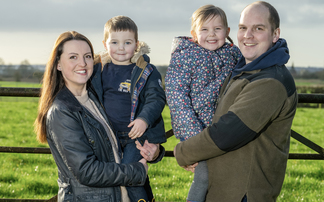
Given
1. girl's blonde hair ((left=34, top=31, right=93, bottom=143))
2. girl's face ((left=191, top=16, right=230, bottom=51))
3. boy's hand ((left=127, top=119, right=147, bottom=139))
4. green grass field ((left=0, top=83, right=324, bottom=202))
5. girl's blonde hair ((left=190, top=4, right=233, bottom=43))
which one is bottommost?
green grass field ((left=0, top=83, right=324, bottom=202))

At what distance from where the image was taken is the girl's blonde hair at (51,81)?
8.30 ft

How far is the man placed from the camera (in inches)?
87.7

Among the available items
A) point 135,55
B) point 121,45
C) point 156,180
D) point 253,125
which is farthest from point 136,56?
point 156,180

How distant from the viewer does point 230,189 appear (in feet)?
7.87

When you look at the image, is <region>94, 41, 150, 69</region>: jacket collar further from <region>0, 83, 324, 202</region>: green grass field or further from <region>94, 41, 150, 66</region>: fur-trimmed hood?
<region>0, 83, 324, 202</region>: green grass field

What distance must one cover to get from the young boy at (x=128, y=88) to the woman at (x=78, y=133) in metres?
0.28

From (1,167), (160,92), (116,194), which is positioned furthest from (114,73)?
(1,167)

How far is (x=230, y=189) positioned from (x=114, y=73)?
4.90 ft

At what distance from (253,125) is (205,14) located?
3.97ft

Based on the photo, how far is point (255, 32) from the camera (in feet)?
8.21

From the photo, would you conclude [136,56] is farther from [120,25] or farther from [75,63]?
[75,63]

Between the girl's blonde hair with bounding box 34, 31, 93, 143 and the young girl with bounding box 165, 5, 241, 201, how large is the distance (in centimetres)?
89

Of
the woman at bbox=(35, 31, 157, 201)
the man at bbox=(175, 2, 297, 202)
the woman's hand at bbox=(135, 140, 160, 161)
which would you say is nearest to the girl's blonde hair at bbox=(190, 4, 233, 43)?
the man at bbox=(175, 2, 297, 202)

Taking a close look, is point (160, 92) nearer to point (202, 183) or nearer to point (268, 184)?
point (202, 183)
